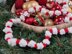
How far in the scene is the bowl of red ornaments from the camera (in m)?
1.43

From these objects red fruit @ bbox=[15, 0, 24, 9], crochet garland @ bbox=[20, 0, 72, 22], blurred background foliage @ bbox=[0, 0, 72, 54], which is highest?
red fruit @ bbox=[15, 0, 24, 9]

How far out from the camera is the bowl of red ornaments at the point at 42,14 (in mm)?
1428

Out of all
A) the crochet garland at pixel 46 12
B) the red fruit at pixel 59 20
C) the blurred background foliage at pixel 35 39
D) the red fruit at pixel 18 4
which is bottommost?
the blurred background foliage at pixel 35 39

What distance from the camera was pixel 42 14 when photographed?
4.84 feet

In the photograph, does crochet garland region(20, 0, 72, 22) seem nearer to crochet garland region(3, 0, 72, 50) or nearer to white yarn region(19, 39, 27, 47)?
crochet garland region(3, 0, 72, 50)

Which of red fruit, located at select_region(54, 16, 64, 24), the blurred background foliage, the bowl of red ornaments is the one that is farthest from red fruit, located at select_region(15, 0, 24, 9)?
red fruit, located at select_region(54, 16, 64, 24)

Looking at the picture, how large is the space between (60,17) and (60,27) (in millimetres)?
73

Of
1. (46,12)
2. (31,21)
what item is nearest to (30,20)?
(31,21)

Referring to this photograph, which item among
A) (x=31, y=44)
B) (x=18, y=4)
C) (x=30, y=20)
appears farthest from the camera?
(x=18, y=4)

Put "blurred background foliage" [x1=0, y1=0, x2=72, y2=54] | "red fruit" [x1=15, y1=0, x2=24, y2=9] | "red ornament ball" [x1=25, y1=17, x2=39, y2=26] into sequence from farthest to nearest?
"red fruit" [x1=15, y1=0, x2=24, y2=9] → "red ornament ball" [x1=25, y1=17, x2=39, y2=26] → "blurred background foliage" [x1=0, y1=0, x2=72, y2=54]

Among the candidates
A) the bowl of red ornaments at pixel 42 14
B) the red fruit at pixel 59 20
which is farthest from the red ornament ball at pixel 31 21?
the red fruit at pixel 59 20

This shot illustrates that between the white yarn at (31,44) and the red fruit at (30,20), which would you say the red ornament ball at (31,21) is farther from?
the white yarn at (31,44)

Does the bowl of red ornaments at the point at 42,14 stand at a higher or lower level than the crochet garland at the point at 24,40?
higher

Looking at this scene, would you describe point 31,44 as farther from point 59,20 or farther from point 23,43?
point 59,20
